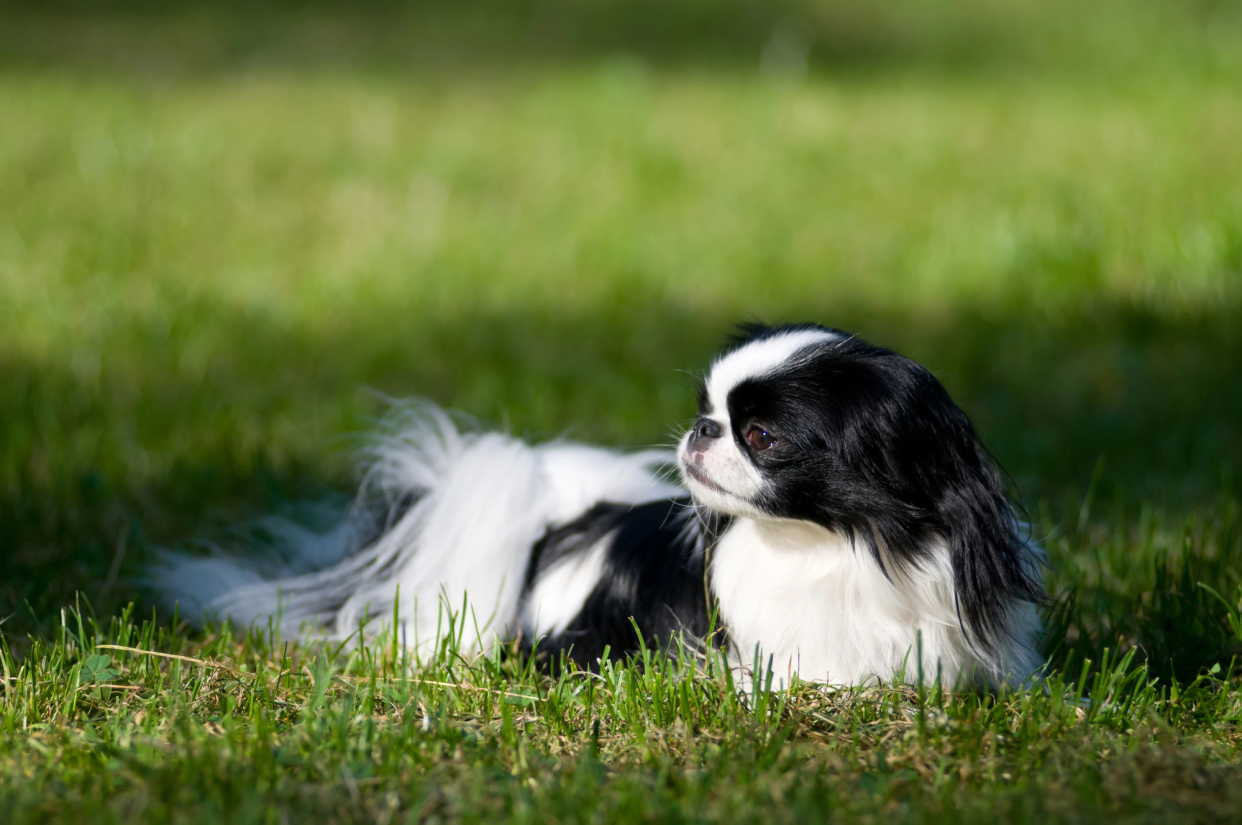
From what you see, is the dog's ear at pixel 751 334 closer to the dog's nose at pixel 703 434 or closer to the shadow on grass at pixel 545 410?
the dog's nose at pixel 703 434

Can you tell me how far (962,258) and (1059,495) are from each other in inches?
85.4

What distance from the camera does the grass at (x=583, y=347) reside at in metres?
2.01

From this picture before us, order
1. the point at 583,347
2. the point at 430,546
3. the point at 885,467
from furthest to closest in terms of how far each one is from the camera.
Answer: the point at 583,347 → the point at 430,546 → the point at 885,467

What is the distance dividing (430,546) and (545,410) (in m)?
1.62

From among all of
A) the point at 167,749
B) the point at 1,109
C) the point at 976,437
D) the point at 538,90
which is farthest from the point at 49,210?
the point at 976,437

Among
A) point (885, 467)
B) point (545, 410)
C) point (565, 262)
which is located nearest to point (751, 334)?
point (885, 467)

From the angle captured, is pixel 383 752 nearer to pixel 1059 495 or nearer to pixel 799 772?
pixel 799 772

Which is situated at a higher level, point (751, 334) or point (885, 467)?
point (751, 334)

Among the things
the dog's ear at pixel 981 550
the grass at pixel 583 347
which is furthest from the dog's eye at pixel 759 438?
the grass at pixel 583 347

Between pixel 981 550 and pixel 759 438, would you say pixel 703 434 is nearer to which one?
pixel 759 438

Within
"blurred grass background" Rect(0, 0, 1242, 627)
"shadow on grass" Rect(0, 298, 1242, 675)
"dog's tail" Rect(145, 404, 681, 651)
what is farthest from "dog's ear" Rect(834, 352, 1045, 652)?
"blurred grass background" Rect(0, 0, 1242, 627)

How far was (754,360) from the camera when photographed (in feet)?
7.47

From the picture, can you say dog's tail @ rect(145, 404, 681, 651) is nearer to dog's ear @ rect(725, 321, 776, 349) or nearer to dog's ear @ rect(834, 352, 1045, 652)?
dog's ear @ rect(725, 321, 776, 349)

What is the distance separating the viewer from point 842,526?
2252 mm
